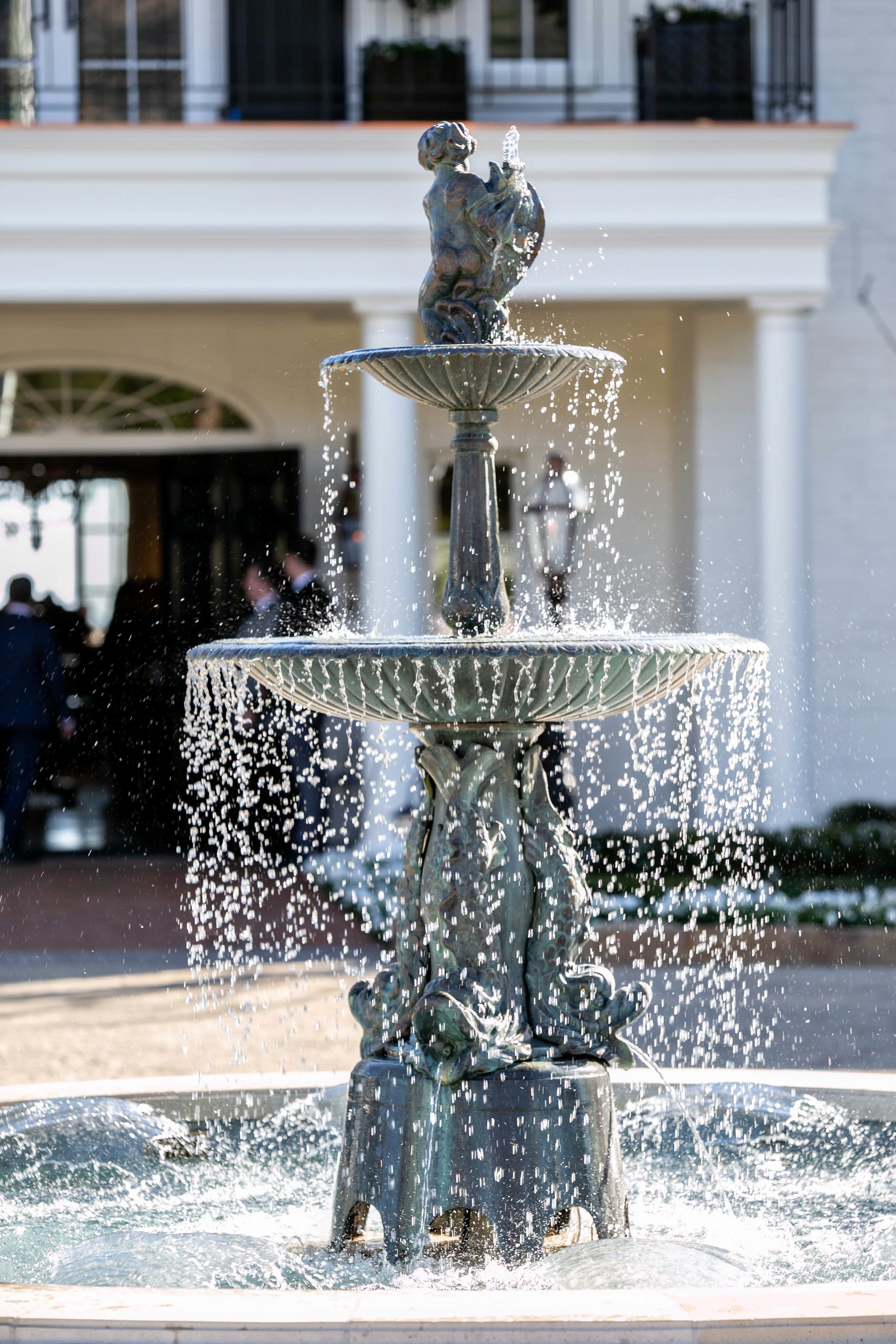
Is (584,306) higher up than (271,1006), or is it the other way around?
(584,306)

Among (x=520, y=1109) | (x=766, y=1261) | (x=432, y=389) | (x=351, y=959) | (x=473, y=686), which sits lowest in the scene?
(x=351, y=959)

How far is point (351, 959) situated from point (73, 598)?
618 centimetres

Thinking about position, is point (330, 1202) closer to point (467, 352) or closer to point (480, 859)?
point (480, 859)

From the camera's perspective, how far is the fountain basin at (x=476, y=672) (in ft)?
13.7

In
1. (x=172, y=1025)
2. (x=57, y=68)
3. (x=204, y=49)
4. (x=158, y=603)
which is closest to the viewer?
(x=172, y=1025)

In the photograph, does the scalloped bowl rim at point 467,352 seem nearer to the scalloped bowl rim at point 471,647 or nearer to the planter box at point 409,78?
the scalloped bowl rim at point 471,647

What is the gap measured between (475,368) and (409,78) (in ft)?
29.0

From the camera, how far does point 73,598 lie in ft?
48.9

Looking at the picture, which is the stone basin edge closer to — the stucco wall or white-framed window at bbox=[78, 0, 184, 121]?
the stucco wall

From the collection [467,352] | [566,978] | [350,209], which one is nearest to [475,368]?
[467,352]

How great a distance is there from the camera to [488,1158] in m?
4.43

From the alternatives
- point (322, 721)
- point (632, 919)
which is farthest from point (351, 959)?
Result: point (322, 721)

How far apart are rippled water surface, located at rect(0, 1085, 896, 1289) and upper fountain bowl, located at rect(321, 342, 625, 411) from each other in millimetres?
2046

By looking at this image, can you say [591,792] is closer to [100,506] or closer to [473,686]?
[100,506]
